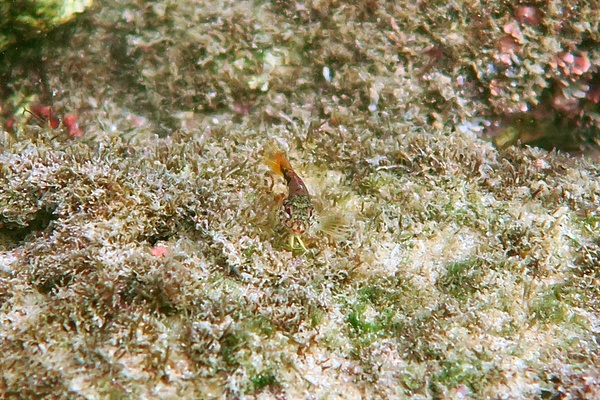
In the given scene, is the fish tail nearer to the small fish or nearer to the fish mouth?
the small fish

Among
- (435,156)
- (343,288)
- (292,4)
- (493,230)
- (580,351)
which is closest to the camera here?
(580,351)

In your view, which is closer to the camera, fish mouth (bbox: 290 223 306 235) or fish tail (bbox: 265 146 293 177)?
fish mouth (bbox: 290 223 306 235)

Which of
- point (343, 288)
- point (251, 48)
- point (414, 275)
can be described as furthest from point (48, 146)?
point (414, 275)

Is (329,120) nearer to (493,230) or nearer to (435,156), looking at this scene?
(435,156)

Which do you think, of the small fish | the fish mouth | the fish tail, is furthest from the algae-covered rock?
the fish mouth

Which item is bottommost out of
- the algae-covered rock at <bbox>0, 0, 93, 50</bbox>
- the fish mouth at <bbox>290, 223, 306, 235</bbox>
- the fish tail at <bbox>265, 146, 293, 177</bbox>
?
the fish mouth at <bbox>290, 223, 306, 235</bbox>

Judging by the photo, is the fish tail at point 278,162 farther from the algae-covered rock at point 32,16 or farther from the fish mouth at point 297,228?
the algae-covered rock at point 32,16
